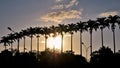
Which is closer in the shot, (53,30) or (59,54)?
(59,54)

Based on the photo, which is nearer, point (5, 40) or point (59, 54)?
point (59, 54)

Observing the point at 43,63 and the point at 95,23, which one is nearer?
the point at 43,63

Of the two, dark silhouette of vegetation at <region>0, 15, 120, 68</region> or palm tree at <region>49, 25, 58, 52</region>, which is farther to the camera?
palm tree at <region>49, 25, 58, 52</region>

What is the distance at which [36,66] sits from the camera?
311 feet

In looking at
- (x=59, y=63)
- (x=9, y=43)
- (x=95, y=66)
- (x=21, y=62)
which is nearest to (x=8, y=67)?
(x=21, y=62)

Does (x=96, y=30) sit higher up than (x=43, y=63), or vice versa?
(x=96, y=30)

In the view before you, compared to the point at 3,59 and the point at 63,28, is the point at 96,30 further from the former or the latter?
the point at 3,59

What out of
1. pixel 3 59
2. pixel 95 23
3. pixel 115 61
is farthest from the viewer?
pixel 95 23

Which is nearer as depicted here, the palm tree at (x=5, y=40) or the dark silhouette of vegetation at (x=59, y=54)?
the dark silhouette of vegetation at (x=59, y=54)

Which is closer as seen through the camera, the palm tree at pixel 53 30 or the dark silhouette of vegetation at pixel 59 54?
the dark silhouette of vegetation at pixel 59 54

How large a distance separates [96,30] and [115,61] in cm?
4789

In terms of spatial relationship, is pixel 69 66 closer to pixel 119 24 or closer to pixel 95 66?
pixel 95 66

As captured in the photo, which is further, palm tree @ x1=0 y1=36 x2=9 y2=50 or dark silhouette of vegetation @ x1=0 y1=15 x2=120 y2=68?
palm tree @ x1=0 y1=36 x2=9 y2=50

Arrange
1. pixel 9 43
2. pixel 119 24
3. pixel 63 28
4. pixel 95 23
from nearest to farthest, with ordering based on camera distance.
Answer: pixel 119 24 → pixel 95 23 → pixel 63 28 → pixel 9 43
